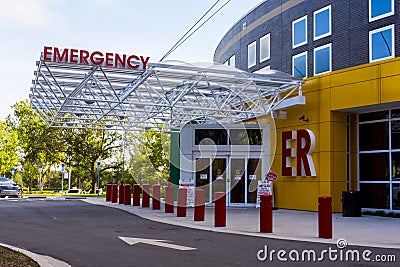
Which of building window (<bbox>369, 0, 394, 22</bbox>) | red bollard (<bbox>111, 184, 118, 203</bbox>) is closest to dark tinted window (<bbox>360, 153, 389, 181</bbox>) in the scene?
building window (<bbox>369, 0, 394, 22</bbox>)

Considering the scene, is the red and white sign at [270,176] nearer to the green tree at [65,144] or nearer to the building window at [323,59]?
the building window at [323,59]

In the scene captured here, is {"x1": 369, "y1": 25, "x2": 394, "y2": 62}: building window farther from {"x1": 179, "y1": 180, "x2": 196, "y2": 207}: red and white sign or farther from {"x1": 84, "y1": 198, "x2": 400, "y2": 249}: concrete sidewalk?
{"x1": 179, "y1": 180, "x2": 196, "y2": 207}: red and white sign

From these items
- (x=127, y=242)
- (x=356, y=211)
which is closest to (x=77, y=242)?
(x=127, y=242)

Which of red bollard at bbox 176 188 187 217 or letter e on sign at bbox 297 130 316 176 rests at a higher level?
letter e on sign at bbox 297 130 316 176

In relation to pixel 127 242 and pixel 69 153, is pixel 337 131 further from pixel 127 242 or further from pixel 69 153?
pixel 69 153

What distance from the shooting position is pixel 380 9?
64.5 feet

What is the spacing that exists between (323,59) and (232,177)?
679 cm

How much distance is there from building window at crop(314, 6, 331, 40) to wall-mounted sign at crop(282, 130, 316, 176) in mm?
4226

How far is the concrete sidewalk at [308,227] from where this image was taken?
1242cm

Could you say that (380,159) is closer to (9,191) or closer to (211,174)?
(211,174)

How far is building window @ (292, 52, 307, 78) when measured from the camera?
23.4m

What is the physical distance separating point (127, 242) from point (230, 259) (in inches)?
122

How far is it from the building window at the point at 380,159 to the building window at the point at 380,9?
3490 millimetres

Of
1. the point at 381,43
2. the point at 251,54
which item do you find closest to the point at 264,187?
the point at 381,43
